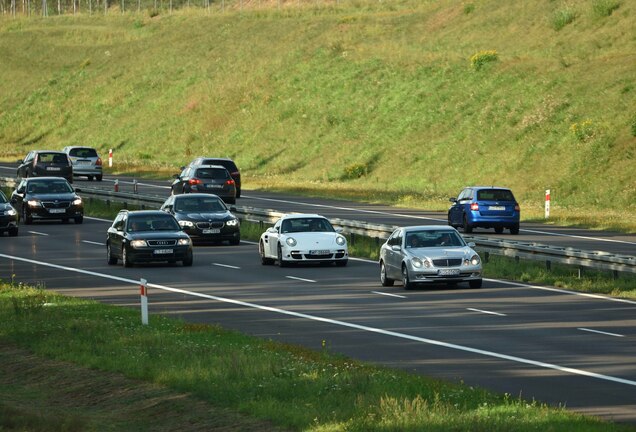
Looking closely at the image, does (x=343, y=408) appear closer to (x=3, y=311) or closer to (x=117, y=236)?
(x=3, y=311)

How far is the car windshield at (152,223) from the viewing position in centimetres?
3931

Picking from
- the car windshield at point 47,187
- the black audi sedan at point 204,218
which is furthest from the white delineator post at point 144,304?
the car windshield at point 47,187

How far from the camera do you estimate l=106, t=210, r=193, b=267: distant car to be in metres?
38.7

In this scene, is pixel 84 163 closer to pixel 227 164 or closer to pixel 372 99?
pixel 227 164

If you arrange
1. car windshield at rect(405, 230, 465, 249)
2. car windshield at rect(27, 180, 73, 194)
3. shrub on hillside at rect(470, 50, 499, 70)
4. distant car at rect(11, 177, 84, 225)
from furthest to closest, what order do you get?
shrub on hillside at rect(470, 50, 499, 70) → car windshield at rect(27, 180, 73, 194) → distant car at rect(11, 177, 84, 225) → car windshield at rect(405, 230, 465, 249)

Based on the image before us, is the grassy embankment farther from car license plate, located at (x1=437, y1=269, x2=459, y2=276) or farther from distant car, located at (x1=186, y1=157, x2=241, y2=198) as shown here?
car license plate, located at (x1=437, y1=269, x2=459, y2=276)

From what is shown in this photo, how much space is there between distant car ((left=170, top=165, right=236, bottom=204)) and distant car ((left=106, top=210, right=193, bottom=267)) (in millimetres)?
17358

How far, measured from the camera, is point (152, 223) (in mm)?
39656

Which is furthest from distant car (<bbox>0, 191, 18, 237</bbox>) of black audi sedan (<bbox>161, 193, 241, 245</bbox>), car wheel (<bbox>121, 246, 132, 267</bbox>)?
car wheel (<bbox>121, 246, 132, 267</bbox>)

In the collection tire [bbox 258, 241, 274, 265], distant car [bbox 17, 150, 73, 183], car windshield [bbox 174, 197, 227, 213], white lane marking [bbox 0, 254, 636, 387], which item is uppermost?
distant car [bbox 17, 150, 73, 183]

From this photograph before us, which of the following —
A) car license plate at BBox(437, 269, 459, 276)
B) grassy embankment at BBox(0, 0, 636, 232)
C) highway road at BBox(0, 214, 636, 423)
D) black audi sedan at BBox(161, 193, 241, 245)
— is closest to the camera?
highway road at BBox(0, 214, 636, 423)

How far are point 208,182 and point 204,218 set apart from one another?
12.9 metres

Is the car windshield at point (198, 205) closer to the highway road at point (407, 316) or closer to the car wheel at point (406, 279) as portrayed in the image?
the highway road at point (407, 316)

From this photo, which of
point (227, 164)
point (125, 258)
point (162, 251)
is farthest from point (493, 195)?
point (227, 164)
